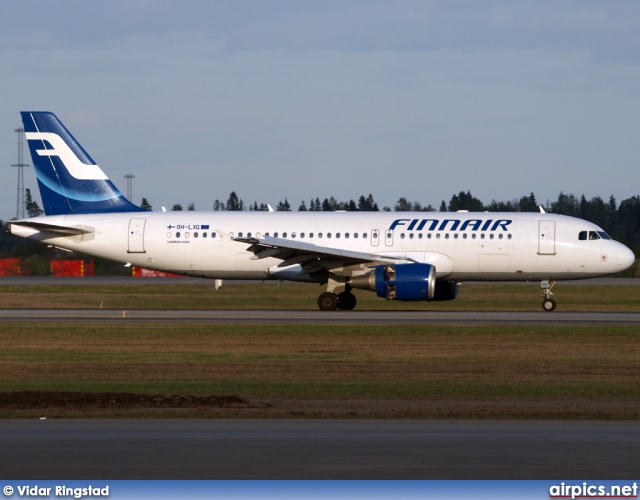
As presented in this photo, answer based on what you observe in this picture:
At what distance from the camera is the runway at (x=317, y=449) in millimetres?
9992

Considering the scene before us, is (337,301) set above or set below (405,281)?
below

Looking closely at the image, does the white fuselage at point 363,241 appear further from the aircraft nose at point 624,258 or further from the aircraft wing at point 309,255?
the aircraft wing at point 309,255

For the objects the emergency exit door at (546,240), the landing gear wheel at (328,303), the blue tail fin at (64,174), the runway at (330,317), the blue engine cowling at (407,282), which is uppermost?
the blue tail fin at (64,174)

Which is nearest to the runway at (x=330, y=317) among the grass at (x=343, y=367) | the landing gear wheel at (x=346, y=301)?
the landing gear wheel at (x=346, y=301)

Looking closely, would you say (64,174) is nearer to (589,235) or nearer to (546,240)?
(546,240)

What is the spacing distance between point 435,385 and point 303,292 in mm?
21140

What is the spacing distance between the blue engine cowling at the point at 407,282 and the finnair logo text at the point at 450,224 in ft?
8.46

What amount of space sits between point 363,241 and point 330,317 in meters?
4.75

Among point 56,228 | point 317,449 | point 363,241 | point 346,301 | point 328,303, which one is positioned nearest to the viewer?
point 317,449

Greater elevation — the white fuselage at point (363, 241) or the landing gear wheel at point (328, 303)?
the white fuselage at point (363, 241)

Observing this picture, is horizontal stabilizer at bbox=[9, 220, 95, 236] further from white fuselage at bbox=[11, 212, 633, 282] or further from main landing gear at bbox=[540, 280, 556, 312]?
main landing gear at bbox=[540, 280, 556, 312]

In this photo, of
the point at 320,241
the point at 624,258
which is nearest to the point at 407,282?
the point at 320,241

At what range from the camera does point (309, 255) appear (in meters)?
34.6

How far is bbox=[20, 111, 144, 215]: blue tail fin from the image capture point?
3816 centimetres
